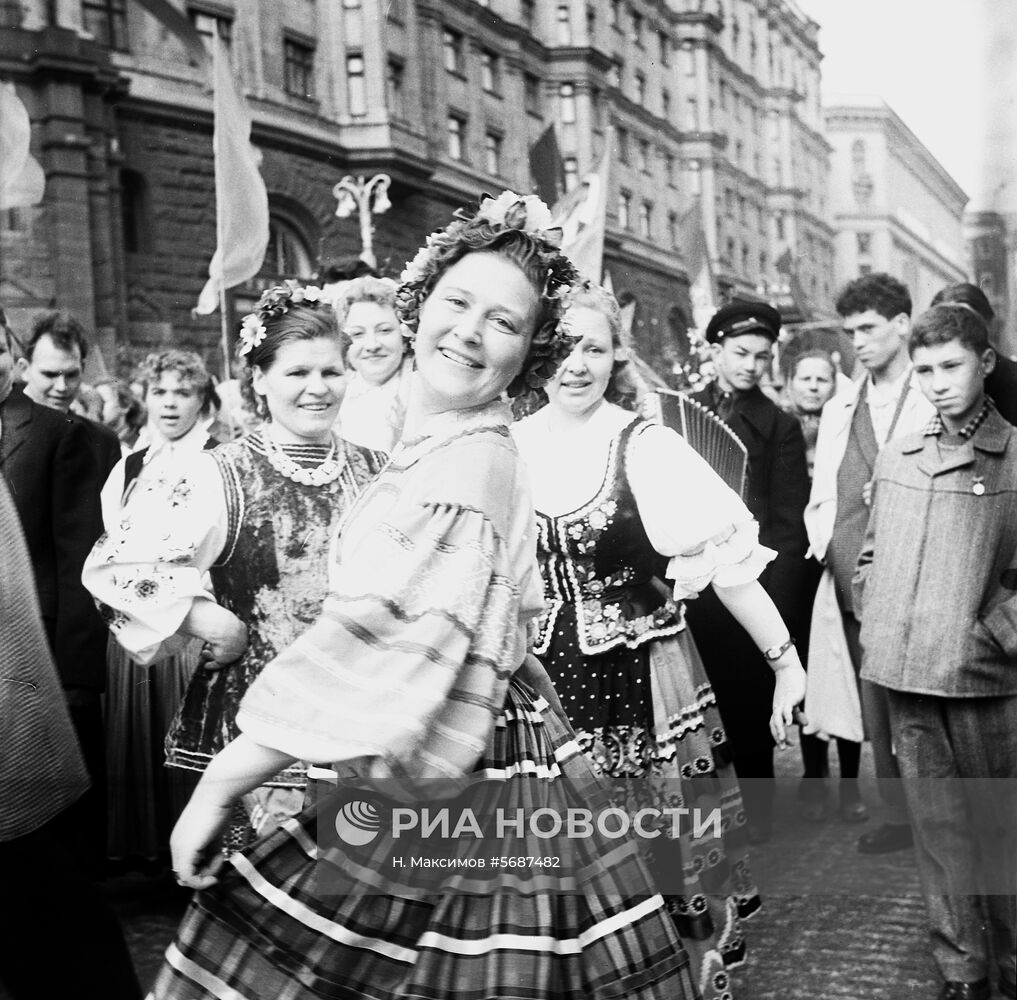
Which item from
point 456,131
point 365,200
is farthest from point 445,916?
point 365,200

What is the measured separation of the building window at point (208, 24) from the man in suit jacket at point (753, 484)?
423 cm

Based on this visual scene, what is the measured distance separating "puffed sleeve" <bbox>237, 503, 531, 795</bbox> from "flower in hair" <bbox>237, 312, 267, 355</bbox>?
4.79 feet

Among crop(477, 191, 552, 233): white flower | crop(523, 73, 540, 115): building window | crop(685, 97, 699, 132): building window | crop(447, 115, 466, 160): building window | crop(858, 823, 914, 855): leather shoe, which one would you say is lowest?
crop(858, 823, 914, 855): leather shoe

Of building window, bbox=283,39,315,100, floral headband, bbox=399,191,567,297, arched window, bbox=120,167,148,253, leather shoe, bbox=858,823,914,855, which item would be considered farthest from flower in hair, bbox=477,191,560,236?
arched window, bbox=120,167,148,253

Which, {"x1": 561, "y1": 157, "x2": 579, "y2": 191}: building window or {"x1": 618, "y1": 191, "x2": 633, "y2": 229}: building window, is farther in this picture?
{"x1": 618, "y1": 191, "x2": 633, "y2": 229}: building window

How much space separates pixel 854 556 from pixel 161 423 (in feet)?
7.69

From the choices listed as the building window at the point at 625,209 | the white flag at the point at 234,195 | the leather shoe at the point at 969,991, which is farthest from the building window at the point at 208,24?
the leather shoe at the point at 969,991

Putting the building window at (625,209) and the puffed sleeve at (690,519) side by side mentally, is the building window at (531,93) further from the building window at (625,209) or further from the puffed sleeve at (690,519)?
the puffed sleeve at (690,519)

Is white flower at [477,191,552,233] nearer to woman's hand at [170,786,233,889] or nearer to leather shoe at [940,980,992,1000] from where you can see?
woman's hand at [170,786,233,889]

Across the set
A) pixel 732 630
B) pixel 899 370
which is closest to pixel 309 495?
pixel 732 630

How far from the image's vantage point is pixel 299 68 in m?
4.98

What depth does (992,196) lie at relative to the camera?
7.16 ft

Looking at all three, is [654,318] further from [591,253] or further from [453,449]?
[453,449]

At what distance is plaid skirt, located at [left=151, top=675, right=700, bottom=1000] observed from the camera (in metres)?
1.70
